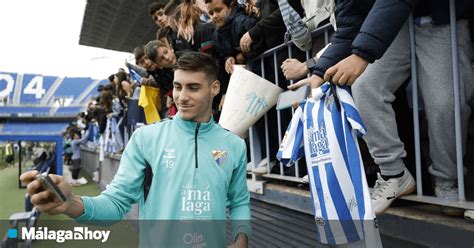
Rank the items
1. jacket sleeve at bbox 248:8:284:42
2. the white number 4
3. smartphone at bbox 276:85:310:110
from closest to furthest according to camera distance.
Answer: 1. smartphone at bbox 276:85:310:110
2. jacket sleeve at bbox 248:8:284:42
3. the white number 4

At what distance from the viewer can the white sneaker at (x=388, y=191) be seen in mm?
1819

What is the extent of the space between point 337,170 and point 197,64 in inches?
29.4

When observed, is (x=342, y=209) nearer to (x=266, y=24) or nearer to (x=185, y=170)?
(x=185, y=170)

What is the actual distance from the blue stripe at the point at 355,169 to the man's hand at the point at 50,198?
101 centimetres

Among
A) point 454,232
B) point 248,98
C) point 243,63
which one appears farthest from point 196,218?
point 243,63

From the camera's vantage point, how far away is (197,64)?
1.72 m

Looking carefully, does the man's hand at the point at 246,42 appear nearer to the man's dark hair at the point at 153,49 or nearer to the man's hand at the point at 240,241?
the man's dark hair at the point at 153,49

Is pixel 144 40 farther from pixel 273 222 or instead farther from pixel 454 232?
pixel 454 232

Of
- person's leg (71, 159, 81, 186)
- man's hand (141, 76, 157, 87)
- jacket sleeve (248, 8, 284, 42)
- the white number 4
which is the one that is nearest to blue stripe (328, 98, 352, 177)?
jacket sleeve (248, 8, 284, 42)

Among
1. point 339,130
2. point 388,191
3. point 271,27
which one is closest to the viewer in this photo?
point 339,130

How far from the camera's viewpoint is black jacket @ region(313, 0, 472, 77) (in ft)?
4.92

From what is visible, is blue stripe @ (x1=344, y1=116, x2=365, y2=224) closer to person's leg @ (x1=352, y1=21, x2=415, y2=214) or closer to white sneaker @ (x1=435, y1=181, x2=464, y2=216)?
person's leg @ (x1=352, y1=21, x2=415, y2=214)

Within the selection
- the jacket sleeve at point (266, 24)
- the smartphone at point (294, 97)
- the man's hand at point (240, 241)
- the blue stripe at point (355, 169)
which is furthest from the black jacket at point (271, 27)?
the man's hand at point (240, 241)

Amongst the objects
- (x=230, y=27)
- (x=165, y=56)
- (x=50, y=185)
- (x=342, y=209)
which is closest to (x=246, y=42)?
(x=230, y=27)
